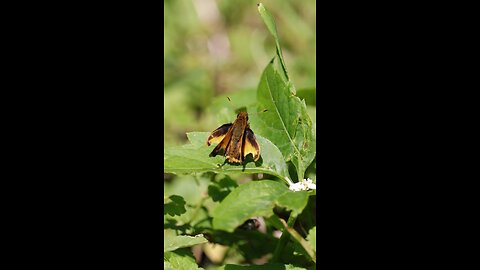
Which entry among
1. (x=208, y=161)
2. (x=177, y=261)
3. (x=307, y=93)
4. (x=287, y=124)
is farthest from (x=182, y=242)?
(x=307, y=93)

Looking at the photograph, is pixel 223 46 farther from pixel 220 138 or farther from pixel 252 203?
pixel 252 203

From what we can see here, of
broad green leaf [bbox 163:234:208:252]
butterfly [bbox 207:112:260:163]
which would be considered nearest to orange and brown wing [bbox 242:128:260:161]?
butterfly [bbox 207:112:260:163]

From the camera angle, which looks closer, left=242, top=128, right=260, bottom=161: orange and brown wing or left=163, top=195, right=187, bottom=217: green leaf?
left=242, top=128, right=260, bottom=161: orange and brown wing

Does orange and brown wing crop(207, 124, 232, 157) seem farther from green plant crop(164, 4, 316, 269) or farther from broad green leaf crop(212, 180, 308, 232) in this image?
broad green leaf crop(212, 180, 308, 232)

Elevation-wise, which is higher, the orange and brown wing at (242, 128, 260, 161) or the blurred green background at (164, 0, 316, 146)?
the blurred green background at (164, 0, 316, 146)

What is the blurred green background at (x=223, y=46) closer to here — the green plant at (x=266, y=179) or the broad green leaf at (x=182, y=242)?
the green plant at (x=266, y=179)
